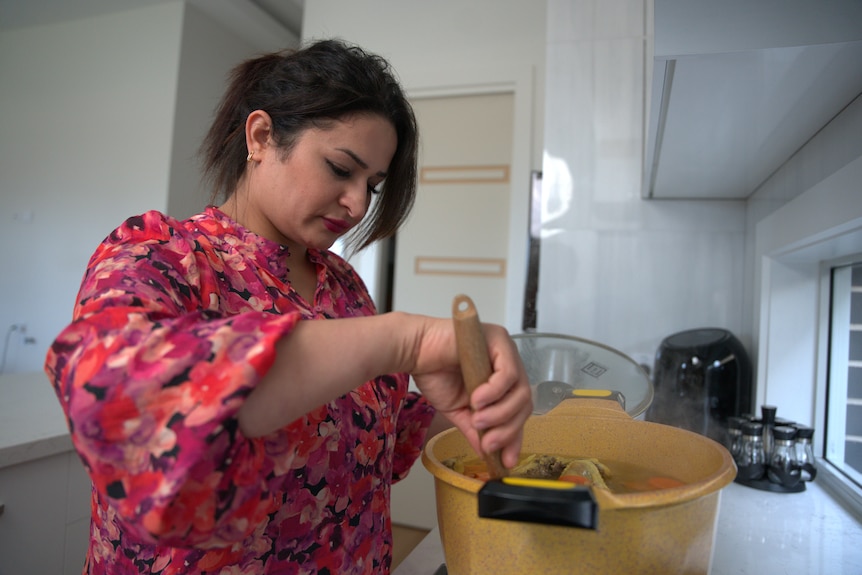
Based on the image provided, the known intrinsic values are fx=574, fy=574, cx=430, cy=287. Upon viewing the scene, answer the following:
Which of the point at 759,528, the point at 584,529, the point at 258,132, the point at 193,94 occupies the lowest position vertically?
the point at 759,528

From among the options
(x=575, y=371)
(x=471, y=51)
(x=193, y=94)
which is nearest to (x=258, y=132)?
(x=575, y=371)

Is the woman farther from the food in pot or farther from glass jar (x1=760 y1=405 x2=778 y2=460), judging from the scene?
glass jar (x1=760 y1=405 x2=778 y2=460)

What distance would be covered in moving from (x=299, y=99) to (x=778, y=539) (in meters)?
0.99

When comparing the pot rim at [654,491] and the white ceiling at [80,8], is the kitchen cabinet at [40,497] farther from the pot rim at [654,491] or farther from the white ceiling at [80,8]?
the white ceiling at [80,8]

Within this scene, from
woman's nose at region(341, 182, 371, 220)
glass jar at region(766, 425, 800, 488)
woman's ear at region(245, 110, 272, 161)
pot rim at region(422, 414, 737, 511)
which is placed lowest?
glass jar at region(766, 425, 800, 488)

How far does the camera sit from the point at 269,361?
375mm

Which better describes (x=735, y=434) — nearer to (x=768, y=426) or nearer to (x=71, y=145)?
(x=768, y=426)

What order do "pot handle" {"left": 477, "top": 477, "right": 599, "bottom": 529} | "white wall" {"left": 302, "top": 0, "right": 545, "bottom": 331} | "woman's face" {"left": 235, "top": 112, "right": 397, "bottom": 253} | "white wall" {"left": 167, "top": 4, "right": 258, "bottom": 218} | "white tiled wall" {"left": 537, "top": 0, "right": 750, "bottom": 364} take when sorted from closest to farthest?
1. "pot handle" {"left": 477, "top": 477, "right": 599, "bottom": 529}
2. "woman's face" {"left": 235, "top": 112, "right": 397, "bottom": 253}
3. "white tiled wall" {"left": 537, "top": 0, "right": 750, "bottom": 364}
4. "white wall" {"left": 302, "top": 0, "right": 545, "bottom": 331}
5. "white wall" {"left": 167, "top": 4, "right": 258, "bottom": 218}

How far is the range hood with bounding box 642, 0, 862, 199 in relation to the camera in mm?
535

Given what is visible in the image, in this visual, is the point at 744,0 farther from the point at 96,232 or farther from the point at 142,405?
the point at 96,232

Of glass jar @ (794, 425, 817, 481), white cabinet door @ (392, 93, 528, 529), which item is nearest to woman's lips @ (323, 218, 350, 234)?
glass jar @ (794, 425, 817, 481)

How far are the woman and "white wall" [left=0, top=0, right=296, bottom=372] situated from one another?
2456 mm

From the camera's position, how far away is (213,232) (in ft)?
2.26

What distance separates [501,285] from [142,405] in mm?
2099
